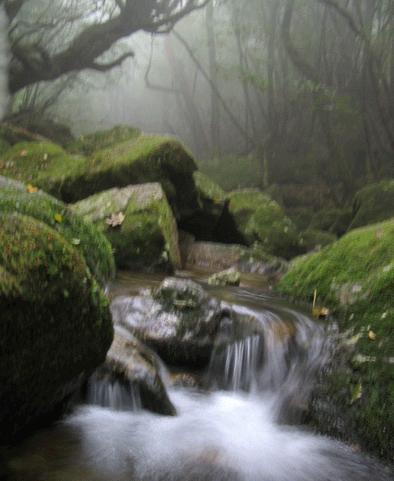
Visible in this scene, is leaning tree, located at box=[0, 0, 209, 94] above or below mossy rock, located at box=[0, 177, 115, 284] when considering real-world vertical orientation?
above

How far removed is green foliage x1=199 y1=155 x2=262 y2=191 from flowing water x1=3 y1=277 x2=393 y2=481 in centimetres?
1470

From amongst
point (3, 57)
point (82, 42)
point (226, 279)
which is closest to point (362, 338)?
point (226, 279)

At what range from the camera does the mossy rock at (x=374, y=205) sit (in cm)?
1105

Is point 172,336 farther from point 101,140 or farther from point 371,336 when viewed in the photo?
point 101,140

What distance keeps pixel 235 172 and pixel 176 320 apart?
1554 cm

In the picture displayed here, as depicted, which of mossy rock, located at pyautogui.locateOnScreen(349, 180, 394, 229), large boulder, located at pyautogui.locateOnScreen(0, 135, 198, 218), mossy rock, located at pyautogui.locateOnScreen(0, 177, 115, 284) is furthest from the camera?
mossy rock, located at pyautogui.locateOnScreen(349, 180, 394, 229)

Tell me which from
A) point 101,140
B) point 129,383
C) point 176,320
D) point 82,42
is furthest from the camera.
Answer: point 82,42

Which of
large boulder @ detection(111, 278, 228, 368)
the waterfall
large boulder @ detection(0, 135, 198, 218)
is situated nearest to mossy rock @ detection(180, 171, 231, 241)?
large boulder @ detection(0, 135, 198, 218)

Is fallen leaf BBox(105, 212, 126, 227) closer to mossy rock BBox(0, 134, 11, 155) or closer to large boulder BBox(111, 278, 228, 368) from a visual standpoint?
large boulder BBox(111, 278, 228, 368)

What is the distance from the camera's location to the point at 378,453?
2.79 meters

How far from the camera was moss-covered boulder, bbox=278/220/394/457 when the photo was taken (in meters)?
2.92

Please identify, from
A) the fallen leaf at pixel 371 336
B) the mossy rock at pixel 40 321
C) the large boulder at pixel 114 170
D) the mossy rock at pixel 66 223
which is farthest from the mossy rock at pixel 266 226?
the mossy rock at pixel 40 321

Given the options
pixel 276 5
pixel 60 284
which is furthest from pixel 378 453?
pixel 276 5

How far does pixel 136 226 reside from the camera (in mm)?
6168
